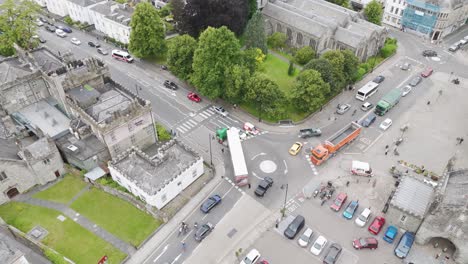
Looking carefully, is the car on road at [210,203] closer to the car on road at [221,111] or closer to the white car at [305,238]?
the white car at [305,238]

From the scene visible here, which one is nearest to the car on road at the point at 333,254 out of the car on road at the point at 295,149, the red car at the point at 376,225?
the red car at the point at 376,225

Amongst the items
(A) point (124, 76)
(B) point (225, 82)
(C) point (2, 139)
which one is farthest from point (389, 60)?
(C) point (2, 139)

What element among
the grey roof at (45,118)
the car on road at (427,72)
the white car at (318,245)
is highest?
the grey roof at (45,118)

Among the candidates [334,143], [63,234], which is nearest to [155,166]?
[63,234]

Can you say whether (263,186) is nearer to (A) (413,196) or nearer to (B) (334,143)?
(B) (334,143)

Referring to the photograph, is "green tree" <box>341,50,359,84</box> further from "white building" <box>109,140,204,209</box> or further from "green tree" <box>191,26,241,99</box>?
"white building" <box>109,140,204,209</box>
